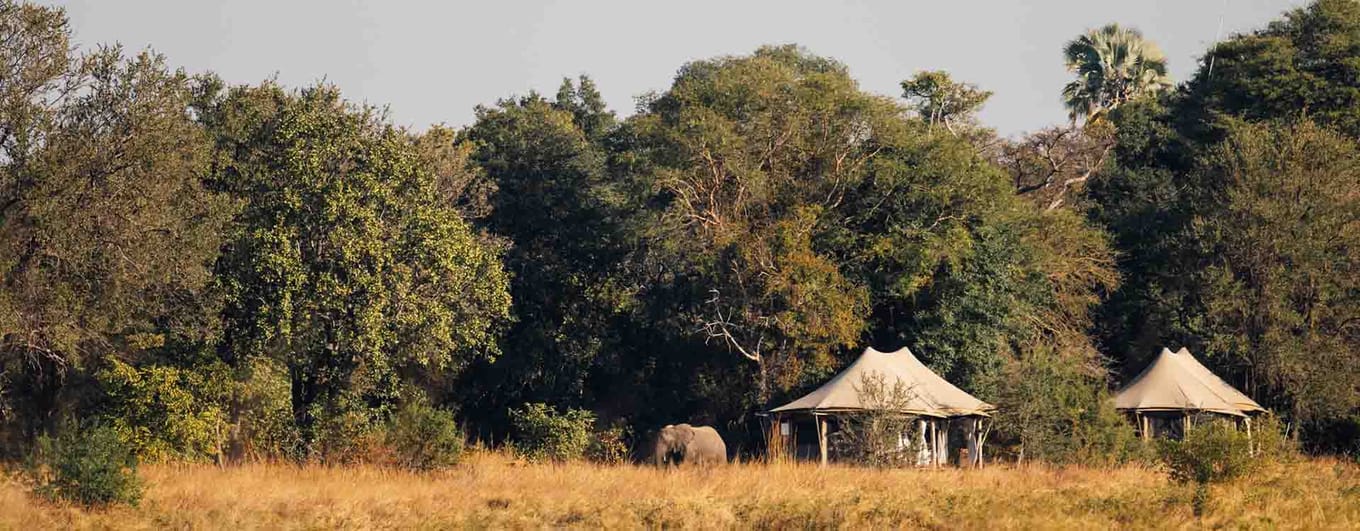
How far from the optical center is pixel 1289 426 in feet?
129

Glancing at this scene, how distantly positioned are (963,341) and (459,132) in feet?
67.6

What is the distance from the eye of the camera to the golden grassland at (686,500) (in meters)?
22.0

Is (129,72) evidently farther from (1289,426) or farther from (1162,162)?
(1162,162)

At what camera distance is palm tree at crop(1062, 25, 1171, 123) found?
6594cm

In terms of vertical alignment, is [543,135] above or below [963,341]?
above

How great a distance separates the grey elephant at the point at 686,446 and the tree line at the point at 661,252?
4.89m

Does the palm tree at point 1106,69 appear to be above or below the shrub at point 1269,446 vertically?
above

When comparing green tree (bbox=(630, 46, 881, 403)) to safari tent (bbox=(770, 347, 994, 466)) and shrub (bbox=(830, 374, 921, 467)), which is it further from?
shrub (bbox=(830, 374, 921, 467))

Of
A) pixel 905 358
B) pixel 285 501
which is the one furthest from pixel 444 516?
pixel 905 358

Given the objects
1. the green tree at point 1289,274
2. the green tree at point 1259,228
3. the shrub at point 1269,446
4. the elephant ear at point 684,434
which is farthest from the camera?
the green tree at point 1259,228

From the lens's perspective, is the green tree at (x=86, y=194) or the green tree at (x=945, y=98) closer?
the green tree at (x=86, y=194)

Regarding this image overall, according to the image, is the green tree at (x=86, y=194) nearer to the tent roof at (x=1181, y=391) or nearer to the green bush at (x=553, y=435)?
the green bush at (x=553, y=435)

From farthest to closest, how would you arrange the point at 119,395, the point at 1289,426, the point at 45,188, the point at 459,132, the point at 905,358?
the point at 459,132 → the point at 1289,426 → the point at 905,358 → the point at 119,395 → the point at 45,188

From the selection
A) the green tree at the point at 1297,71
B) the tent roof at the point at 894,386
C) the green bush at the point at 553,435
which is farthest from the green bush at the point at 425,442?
the green tree at the point at 1297,71
